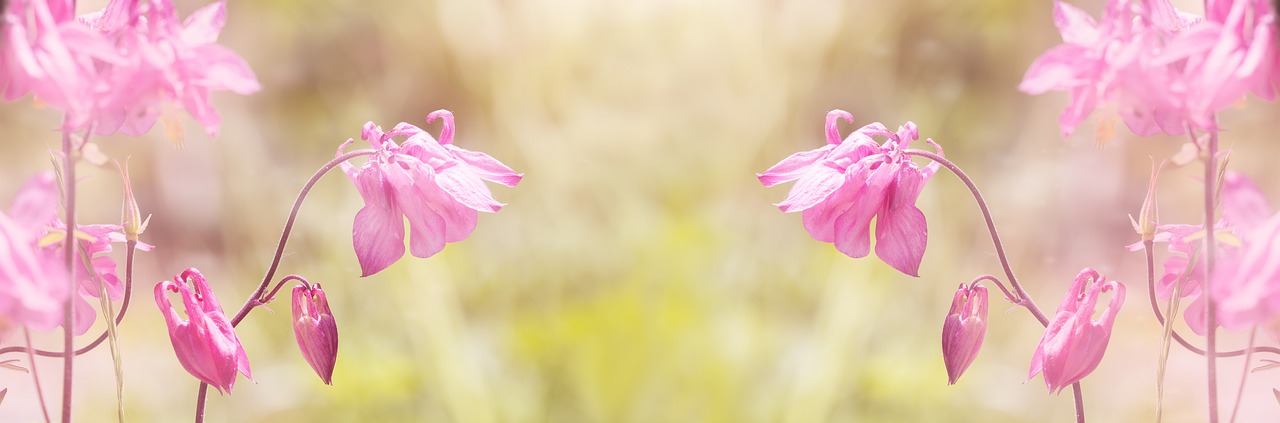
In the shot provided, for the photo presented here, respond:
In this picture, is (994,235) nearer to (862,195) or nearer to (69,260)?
(862,195)

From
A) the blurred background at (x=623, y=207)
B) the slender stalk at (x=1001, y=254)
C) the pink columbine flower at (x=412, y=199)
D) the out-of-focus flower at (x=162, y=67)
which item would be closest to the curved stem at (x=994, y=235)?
the slender stalk at (x=1001, y=254)

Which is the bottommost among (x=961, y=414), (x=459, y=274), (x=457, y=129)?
(x=961, y=414)

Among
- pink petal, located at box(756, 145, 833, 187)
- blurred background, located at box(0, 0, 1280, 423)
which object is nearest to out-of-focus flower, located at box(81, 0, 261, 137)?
pink petal, located at box(756, 145, 833, 187)

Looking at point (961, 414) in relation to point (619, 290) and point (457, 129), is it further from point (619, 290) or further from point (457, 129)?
point (457, 129)

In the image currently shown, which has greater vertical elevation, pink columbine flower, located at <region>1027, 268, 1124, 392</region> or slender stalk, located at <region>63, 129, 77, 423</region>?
slender stalk, located at <region>63, 129, 77, 423</region>

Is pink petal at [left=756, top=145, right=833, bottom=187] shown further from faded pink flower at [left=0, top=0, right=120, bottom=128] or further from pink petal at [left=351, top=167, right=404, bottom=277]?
faded pink flower at [left=0, top=0, right=120, bottom=128]

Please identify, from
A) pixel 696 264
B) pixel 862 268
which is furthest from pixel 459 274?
pixel 862 268

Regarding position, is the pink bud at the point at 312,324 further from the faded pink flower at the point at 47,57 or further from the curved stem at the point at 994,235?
the curved stem at the point at 994,235
